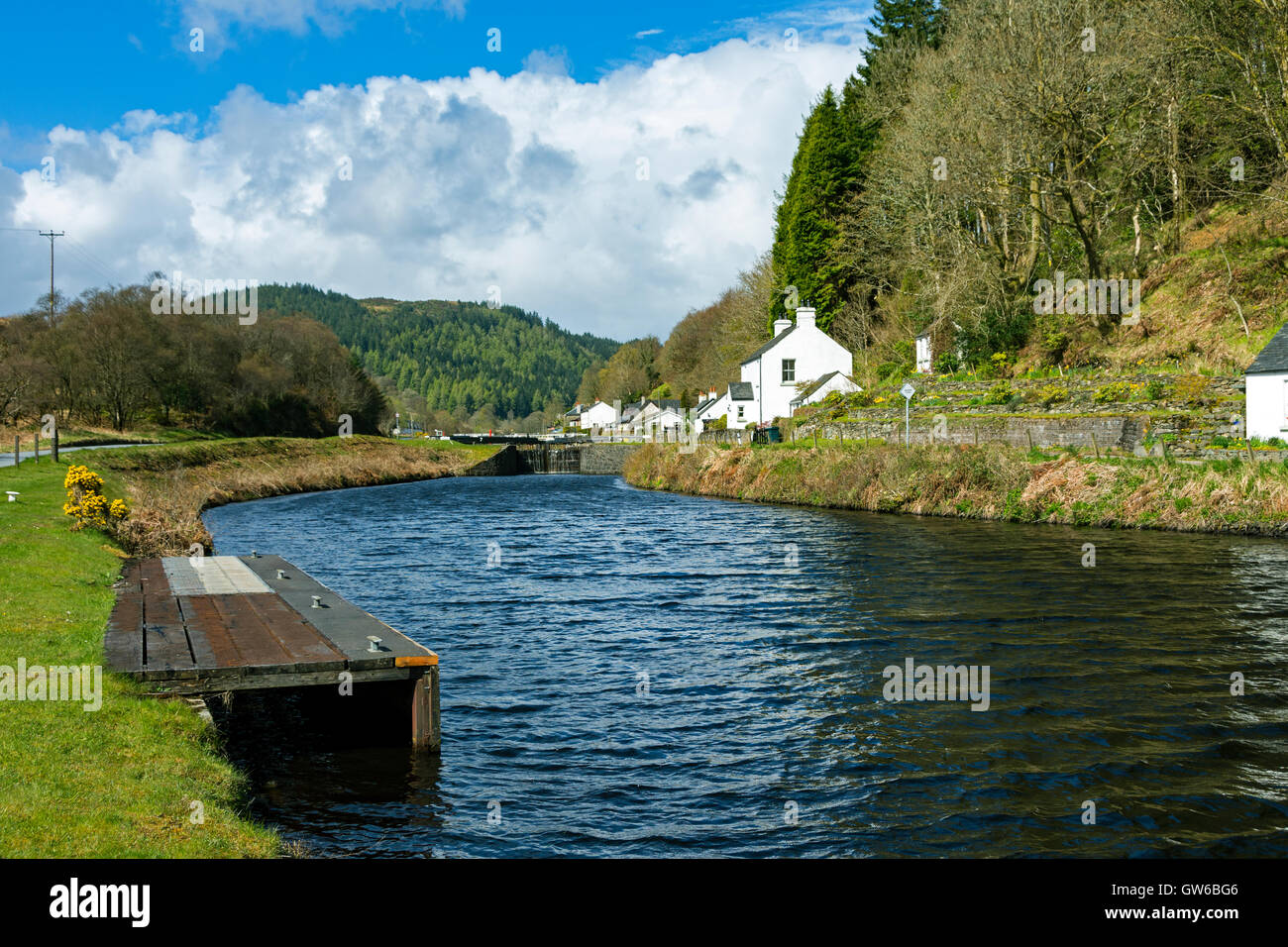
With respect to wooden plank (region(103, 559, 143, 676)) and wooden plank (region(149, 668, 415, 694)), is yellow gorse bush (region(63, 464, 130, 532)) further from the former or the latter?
wooden plank (region(149, 668, 415, 694))

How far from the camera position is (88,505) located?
2156 centimetres

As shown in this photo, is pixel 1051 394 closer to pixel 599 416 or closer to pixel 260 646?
pixel 260 646

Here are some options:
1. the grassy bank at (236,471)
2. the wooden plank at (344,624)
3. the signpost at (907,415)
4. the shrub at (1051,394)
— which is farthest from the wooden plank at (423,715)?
the shrub at (1051,394)

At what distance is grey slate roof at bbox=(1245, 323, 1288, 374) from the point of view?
28891 mm

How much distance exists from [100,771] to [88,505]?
16.1 meters

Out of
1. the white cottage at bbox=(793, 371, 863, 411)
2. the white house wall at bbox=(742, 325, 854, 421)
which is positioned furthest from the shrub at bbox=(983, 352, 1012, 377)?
the white house wall at bbox=(742, 325, 854, 421)

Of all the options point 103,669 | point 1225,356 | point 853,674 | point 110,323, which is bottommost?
point 853,674

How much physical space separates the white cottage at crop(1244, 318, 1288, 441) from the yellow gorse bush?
32774 millimetres

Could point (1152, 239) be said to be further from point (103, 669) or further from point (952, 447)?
point (103, 669)

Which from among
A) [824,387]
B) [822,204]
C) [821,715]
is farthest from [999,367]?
[821,715]
